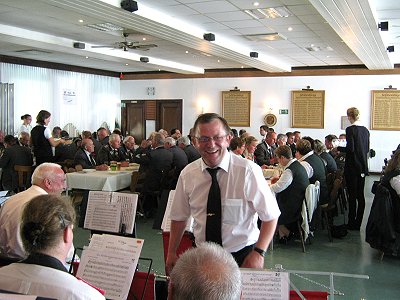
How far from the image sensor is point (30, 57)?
12.8 meters

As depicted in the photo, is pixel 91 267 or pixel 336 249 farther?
pixel 336 249

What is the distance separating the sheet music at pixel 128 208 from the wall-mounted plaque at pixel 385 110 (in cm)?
1187

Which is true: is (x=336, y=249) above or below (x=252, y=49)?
below

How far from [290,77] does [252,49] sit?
4.01m

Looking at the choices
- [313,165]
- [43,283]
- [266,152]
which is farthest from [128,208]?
[266,152]

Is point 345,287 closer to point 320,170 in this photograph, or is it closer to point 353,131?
point 320,170

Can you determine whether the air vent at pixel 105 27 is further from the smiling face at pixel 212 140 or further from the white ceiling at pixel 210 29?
the smiling face at pixel 212 140

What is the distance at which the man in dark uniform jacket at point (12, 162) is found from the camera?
826 cm

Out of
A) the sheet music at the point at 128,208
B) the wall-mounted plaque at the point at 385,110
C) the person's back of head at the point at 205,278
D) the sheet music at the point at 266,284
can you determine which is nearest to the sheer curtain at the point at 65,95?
the wall-mounted plaque at the point at 385,110

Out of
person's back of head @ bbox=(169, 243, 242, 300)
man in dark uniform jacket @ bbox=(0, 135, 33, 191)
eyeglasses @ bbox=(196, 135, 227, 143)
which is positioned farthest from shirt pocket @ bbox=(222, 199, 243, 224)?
man in dark uniform jacket @ bbox=(0, 135, 33, 191)

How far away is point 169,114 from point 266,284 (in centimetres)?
1449

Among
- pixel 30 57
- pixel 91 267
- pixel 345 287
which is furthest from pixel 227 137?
pixel 30 57

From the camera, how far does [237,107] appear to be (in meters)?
15.1

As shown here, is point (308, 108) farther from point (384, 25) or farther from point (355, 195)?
point (355, 195)
